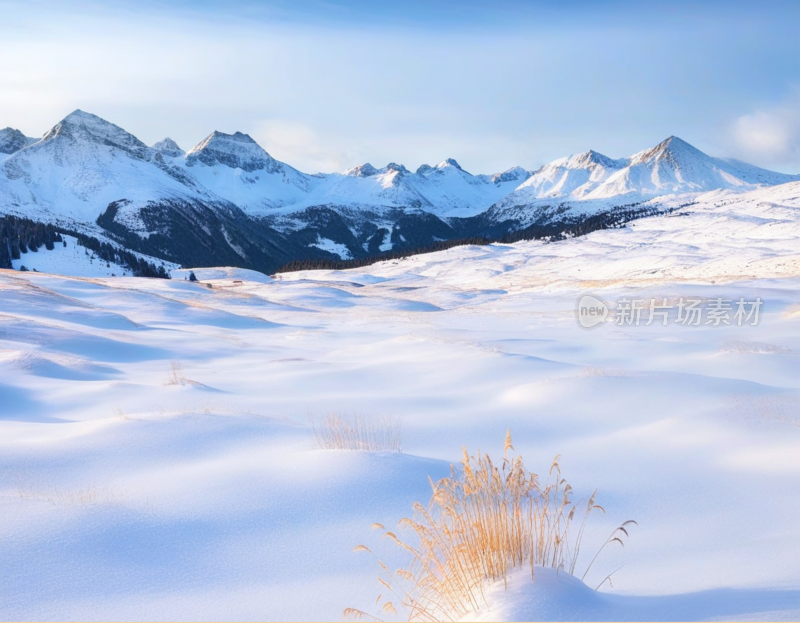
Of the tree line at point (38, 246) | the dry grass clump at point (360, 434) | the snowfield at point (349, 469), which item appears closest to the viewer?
the snowfield at point (349, 469)

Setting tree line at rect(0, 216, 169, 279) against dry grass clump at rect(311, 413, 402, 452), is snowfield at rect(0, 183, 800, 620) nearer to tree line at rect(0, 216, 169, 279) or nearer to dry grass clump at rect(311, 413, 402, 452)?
dry grass clump at rect(311, 413, 402, 452)

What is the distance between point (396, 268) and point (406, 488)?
10223 centimetres

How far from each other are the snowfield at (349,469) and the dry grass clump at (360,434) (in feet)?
0.74

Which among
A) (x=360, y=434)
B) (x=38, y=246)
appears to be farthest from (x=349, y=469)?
(x=38, y=246)

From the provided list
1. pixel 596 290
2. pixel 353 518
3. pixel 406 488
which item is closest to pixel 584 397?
pixel 406 488

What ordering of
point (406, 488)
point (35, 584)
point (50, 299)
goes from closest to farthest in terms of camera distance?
point (35, 584), point (406, 488), point (50, 299)

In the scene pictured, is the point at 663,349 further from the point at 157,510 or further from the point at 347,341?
the point at 157,510

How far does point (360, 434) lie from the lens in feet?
28.4

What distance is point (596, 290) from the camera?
4088cm

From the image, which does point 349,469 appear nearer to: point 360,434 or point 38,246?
point 360,434

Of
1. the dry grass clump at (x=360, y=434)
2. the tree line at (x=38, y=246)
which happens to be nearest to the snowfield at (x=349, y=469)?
the dry grass clump at (x=360, y=434)

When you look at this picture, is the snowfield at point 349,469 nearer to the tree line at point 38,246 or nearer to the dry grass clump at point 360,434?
the dry grass clump at point 360,434

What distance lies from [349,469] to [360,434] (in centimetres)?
225

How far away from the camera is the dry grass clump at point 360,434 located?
299 inches
